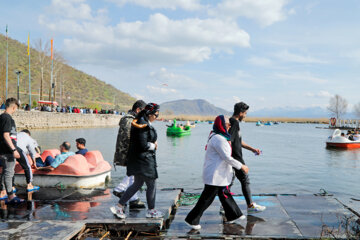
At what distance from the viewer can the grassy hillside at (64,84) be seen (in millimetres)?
86750

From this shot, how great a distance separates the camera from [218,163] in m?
5.18

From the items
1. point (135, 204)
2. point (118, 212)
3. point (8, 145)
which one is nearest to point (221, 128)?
point (118, 212)

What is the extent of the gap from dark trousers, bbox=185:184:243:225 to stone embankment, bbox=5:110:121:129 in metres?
40.6

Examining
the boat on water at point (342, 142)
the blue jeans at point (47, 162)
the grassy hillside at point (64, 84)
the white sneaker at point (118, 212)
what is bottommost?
the boat on water at point (342, 142)

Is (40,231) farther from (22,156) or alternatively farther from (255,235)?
(255,235)

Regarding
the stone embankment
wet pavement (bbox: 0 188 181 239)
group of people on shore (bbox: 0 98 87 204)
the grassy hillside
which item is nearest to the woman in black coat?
wet pavement (bbox: 0 188 181 239)

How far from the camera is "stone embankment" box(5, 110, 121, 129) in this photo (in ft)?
141

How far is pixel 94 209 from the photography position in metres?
6.37

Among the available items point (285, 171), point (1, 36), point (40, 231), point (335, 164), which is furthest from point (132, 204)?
point (1, 36)

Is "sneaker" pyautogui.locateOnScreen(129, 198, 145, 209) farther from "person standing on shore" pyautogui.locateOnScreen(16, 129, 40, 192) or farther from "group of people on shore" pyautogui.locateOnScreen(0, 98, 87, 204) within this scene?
"person standing on shore" pyautogui.locateOnScreen(16, 129, 40, 192)

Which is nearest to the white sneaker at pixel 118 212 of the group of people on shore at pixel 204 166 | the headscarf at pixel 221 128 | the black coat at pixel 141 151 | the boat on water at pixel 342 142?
the group of people on shore at pixel 204 166

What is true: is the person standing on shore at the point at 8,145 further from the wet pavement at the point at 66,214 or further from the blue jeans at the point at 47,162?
the blue jeans at the point at 47,162

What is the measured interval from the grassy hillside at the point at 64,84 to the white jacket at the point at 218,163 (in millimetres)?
73314

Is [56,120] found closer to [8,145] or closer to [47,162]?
[47,162]
